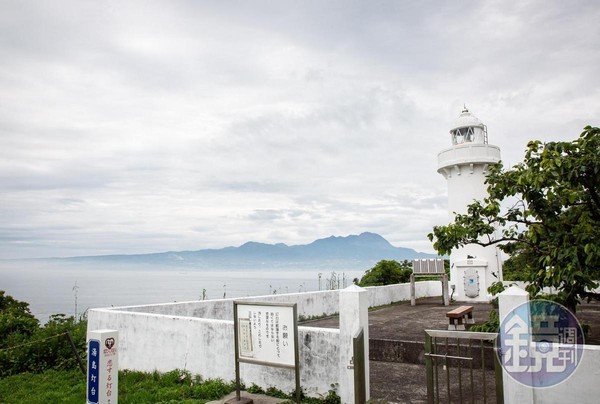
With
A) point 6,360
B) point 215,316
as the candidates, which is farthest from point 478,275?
point 6,360

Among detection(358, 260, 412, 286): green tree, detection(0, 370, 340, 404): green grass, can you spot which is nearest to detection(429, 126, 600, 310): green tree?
detection(0, 370, 340, 404): green grass

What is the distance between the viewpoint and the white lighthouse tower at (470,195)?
55.4 ft

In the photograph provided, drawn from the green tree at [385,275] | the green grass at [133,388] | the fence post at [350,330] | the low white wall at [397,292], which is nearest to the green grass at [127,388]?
the green grass at [133,388]

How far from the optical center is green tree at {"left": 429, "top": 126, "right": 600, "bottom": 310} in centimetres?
533

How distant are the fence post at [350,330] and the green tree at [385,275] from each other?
1405cm

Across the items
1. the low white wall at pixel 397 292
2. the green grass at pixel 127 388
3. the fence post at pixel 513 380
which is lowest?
the green grass at pixel 127 388

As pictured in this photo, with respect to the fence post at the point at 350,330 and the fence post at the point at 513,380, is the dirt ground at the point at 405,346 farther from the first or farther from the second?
the fence post at the point at 513,380

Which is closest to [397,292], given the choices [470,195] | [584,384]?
[470,195]

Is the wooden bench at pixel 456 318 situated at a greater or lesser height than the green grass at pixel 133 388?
greater

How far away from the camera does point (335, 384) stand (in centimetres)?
586

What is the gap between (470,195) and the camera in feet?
56.6

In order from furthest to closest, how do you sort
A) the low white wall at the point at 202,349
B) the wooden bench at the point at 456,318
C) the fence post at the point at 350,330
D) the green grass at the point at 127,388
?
the wooden bench at the point at 456,318
the green grass at the point at 127,388
the low white wall at the point at 202,349
the fence post at the point at 350,330

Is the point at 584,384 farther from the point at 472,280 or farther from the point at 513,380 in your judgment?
the point at 472,280

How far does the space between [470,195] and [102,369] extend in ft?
50.8
